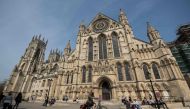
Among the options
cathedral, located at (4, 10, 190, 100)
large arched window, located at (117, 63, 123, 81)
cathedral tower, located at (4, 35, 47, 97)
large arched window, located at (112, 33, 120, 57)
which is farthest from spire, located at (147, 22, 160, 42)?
cathedral tower, located at (4, 35, 47, 97)

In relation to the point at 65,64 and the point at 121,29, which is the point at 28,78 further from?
the point at 121,29

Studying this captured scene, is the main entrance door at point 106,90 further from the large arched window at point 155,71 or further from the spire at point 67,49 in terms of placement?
the spire at point 67,49

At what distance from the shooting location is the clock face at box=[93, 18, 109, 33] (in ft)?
94.5

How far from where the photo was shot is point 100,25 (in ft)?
98.4

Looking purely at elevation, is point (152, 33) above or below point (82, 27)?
below

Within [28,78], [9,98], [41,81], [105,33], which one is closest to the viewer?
[9,98]

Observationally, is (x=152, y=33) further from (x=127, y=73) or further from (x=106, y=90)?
(x=106, y=90)

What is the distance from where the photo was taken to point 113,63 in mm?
22547

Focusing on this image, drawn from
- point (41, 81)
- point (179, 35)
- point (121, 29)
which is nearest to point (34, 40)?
point (41, 81)

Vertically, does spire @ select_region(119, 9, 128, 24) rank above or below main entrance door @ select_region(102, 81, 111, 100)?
above

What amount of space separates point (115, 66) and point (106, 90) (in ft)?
17.4

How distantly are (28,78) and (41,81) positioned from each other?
10983 millimetres

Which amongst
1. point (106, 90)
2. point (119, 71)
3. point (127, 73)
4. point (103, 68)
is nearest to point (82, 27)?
point (103, 68)

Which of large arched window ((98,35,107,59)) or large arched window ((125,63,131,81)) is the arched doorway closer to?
large arched window ((125,63,131,81))
